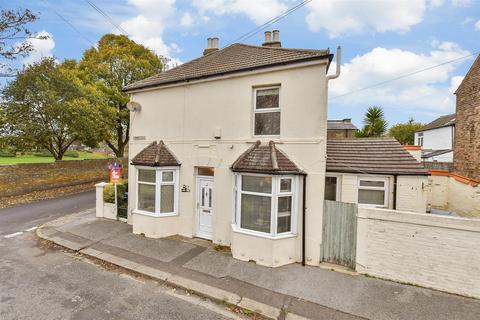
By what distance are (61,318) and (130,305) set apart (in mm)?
1235

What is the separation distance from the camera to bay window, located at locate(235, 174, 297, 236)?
682 cm

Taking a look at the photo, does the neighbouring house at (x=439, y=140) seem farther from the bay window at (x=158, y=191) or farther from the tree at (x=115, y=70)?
the tree at (x=115, y=70)

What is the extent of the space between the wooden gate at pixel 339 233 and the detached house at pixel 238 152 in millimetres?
236

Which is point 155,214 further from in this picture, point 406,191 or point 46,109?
point 46,109

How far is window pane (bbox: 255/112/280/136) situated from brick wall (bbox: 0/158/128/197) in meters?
15.4

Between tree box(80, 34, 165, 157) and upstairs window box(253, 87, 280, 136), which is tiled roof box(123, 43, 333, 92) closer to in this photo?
upstairs window box(253, 87, 280, 136)

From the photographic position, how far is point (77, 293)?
18.2ft

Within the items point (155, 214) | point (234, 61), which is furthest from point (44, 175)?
point (234, 61)

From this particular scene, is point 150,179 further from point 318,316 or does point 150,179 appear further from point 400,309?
point 400,309

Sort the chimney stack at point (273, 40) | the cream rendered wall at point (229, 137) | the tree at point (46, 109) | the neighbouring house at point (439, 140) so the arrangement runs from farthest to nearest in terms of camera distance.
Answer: the neighbouring house at point (439, 140), the tree at point (46, 109), the chimney stack at point (273, 40), the cream rendered wall at point (229, 137)

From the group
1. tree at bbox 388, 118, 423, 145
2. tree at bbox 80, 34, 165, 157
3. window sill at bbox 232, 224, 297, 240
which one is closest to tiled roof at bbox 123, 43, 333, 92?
window sill at bbox 232, 224, 297, 240

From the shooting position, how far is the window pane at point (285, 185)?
22.7ft

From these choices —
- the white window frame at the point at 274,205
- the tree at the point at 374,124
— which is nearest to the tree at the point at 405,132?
the tree at the point at 374,124

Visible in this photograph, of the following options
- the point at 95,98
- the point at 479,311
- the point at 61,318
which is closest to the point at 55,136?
the point at 95,98
